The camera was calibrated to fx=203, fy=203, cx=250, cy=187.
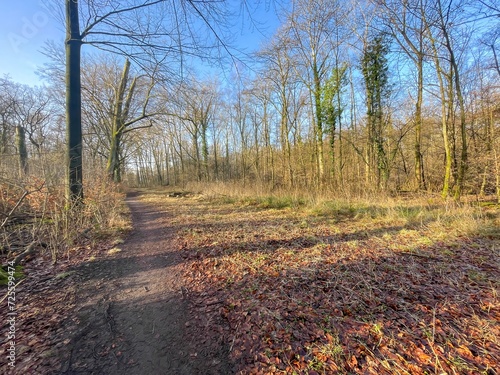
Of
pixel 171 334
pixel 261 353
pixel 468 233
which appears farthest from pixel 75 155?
pixel 468 233

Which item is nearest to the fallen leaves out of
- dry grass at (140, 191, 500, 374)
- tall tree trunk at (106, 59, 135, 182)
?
dry grass at (140, 191, 500, 374)

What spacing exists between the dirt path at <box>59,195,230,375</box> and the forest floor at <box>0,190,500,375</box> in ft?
0.04

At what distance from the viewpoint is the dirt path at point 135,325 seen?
1888mm

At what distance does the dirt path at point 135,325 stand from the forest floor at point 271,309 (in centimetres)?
1

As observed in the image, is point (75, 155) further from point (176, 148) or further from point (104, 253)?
point (176, 148)

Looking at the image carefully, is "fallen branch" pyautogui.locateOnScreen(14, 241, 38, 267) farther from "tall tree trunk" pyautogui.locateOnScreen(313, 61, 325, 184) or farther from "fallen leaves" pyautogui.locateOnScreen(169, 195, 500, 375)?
"tall tree trunk" pyautogui.locateOnScreen(313, 61, 325, 184)

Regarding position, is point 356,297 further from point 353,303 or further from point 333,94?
point 333,94

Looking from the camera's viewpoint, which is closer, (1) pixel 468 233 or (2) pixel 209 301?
(2) pixel 209 301

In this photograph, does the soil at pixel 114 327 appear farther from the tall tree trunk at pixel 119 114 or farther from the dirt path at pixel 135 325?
the tall tree trunk at pixel 119 114

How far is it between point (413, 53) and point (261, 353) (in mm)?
13942

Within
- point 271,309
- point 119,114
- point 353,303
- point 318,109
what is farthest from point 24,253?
point 318,109

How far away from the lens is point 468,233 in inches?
195

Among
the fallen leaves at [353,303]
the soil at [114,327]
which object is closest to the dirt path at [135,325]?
the soil at [114,327]

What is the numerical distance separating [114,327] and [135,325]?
0.22 metres
